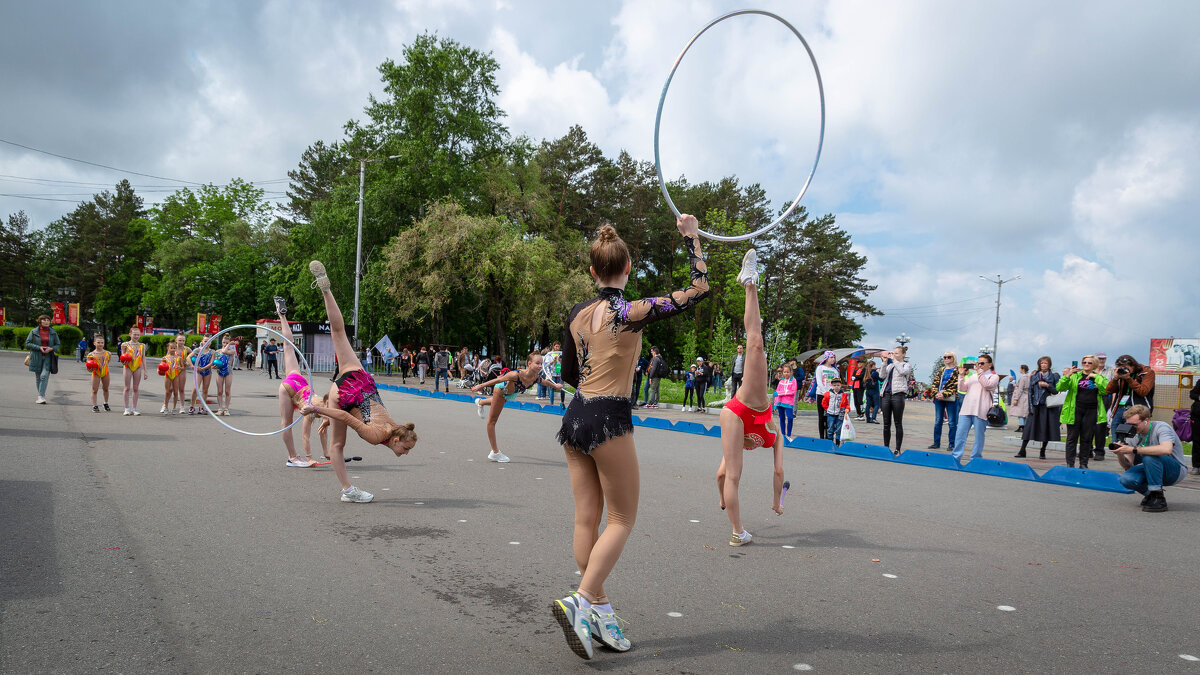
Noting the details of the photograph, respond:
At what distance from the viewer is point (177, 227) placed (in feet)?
232

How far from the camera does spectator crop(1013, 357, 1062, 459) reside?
44.0 feet

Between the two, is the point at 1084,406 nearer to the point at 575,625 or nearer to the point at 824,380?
the point at 824,380

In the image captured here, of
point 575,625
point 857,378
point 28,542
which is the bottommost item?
point 28,542

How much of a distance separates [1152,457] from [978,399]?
3009mm

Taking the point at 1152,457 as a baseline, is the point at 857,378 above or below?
above

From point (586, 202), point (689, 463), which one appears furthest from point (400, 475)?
point (586, 202)

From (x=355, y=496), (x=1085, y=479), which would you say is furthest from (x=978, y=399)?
(x=355, y=496)

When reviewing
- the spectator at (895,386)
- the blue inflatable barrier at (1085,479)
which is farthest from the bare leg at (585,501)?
the spectator at (895,386)

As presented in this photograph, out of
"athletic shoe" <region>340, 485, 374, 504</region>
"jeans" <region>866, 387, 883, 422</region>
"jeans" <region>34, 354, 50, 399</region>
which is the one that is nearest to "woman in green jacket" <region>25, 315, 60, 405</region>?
"jeans" <region>34, 354, 50, 399</region>

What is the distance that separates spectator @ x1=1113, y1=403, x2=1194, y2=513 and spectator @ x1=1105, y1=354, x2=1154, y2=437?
3501 millimetres

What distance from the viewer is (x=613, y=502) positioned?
3.66m

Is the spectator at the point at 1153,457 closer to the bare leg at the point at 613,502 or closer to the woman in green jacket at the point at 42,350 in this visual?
the bare leg at the point at 613,502

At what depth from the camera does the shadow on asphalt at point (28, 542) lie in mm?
4363

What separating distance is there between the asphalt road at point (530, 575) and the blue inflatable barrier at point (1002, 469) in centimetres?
121
